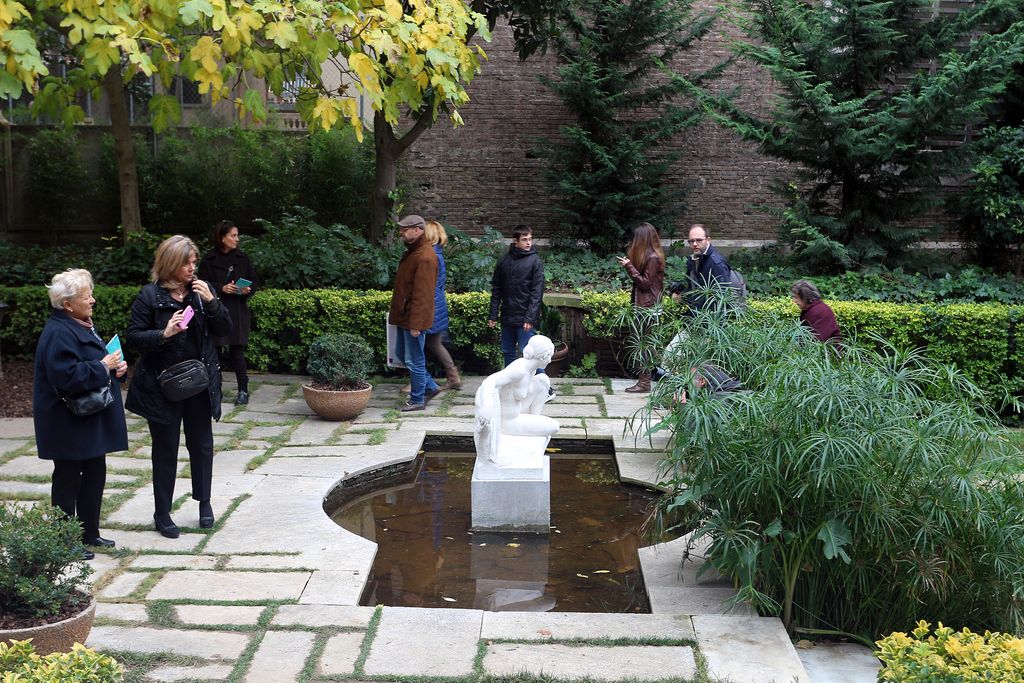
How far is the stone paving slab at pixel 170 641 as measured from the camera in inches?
184

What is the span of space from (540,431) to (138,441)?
12.0 feet

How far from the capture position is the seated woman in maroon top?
8312 mm

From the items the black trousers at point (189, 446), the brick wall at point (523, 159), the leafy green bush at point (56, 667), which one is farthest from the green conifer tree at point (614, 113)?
the leafy green bush at point (56, 667)

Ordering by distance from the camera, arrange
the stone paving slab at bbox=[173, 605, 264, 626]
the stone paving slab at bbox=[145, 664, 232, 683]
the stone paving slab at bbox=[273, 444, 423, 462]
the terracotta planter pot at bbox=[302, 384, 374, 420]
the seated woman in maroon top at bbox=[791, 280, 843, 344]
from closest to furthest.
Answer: the stone paving slab at bbox=[145, 664, 232, 683] < the stone paving slab at bbox=[173, 605, 264, 626] < the stone paving slab at bbox=[273, 444, 423, 462] < the seated woman in maroon top at bbox=[791, 280, 843, 344] < the terracotta planter pot at bbox=[302, 384, 374, 420]

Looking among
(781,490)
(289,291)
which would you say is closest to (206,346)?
(781,490)

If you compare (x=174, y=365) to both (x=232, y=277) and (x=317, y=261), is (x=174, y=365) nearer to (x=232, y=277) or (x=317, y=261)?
(x=232, y=277)

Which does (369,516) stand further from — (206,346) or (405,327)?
(405,327)

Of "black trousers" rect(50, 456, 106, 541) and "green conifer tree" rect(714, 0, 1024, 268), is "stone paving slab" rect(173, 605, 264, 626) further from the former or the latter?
"green conifer tree" rect(714, 0, 1024, 268)

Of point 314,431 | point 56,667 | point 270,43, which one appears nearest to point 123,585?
point 56,667

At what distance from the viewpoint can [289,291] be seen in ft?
37.2

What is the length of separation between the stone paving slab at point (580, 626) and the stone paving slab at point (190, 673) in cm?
123

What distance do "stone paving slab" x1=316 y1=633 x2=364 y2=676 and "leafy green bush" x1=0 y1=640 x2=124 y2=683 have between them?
110 centimetres

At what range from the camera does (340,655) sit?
4.70 metres

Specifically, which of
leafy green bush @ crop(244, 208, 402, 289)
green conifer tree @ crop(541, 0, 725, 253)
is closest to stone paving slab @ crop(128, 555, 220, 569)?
leafy green bush @ crop(244, 208, 402, 289)
